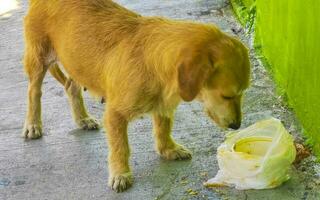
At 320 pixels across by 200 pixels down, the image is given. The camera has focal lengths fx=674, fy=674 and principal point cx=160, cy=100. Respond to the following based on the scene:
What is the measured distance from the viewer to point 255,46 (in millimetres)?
6914

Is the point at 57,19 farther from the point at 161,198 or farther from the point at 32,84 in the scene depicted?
the point at 161,198

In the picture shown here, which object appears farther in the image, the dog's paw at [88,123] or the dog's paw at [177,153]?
the dog's paw at [88,123]

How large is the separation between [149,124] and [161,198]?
4.02ft

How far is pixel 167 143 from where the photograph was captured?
5156 mm

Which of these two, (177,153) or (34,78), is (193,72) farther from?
(34,78)

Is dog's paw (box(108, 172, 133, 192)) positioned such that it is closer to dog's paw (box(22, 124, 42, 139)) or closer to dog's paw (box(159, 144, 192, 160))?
dog's paw (box(159, 144, 192, 160))

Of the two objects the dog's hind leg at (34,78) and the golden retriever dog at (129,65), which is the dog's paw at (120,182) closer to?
the golden retriever dog at (129,65)

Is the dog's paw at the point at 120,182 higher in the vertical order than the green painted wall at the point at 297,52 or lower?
lower

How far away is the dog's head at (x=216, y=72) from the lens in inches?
166

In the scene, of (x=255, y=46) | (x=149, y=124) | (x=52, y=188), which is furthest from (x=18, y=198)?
(x=255, y=46)

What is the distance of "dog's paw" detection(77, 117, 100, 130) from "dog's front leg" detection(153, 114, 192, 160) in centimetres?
79

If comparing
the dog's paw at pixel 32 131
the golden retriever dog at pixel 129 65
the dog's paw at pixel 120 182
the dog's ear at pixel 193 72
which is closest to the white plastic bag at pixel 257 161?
the golden retriever dog at pixel 129 65

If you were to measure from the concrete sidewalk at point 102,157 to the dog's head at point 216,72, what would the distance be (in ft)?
2.44

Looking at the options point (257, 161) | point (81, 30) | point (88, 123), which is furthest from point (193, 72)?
point (88, 123)
